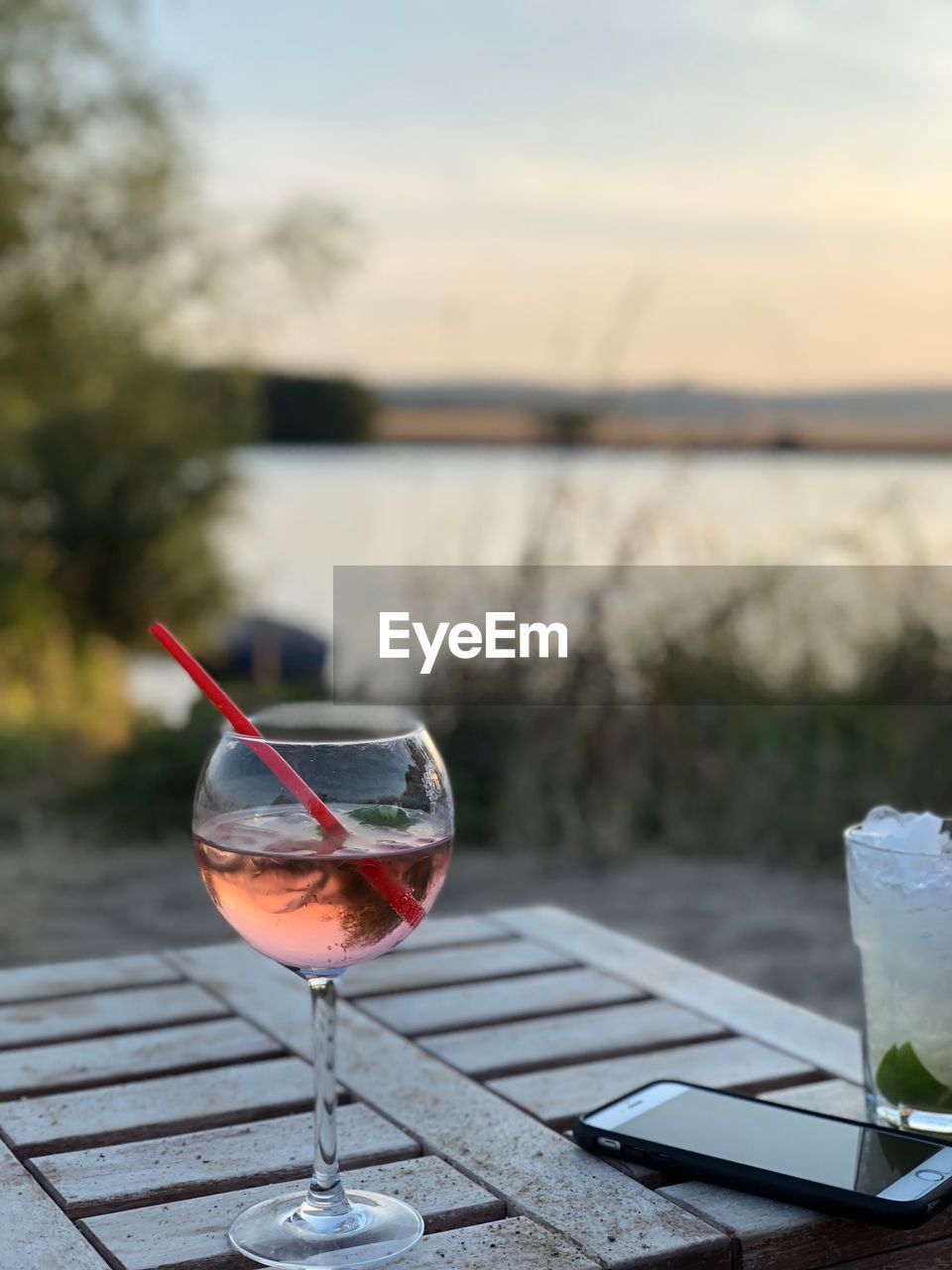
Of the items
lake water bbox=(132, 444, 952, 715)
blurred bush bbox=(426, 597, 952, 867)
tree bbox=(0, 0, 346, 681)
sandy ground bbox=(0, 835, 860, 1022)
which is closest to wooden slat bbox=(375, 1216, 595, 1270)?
sandy ground bbox=(0, 835, 860, 1022)

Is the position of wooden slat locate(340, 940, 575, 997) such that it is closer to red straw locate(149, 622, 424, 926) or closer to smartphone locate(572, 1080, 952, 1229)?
smartphone locate(572, 1080, 952, 1229)

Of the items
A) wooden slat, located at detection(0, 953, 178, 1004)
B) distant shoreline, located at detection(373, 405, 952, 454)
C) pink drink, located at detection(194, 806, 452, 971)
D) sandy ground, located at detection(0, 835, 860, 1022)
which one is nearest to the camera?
pink drink, located at detection(194, 806, 452, 971)

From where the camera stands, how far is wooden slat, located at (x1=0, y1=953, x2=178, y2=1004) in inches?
57.7

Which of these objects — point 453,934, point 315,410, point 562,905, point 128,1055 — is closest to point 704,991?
point 453,934

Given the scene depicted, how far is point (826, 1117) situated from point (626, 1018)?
314mm

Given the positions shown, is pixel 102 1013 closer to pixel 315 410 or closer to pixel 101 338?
pixel 315 410

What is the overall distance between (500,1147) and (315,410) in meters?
7.70

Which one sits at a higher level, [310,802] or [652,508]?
[652,508]

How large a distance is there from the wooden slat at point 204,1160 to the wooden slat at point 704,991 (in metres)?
0.39

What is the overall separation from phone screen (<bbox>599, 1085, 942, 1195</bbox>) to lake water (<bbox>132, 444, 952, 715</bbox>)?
11.3 ft

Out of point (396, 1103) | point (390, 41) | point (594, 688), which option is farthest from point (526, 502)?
point (390, 41)

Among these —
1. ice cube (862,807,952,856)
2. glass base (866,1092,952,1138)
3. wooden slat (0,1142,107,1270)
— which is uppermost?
ice cube (862,807,952,856)

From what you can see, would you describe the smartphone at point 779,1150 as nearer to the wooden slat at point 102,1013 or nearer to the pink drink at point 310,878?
the pink drink at point 310,878

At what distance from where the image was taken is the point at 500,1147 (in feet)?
3.55
